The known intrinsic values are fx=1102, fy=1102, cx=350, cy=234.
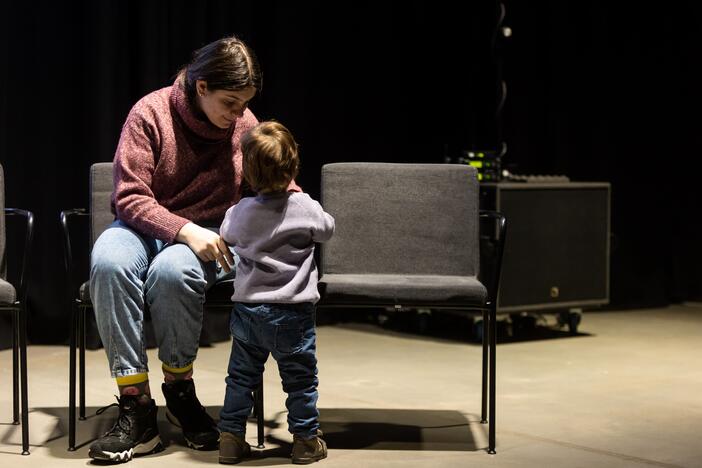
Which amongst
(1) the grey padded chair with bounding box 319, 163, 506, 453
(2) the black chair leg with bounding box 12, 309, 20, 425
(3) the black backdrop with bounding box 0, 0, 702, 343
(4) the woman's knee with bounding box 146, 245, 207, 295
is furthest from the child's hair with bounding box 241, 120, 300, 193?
(3) the black backdrop with bounding box 0, 0, 702, 343

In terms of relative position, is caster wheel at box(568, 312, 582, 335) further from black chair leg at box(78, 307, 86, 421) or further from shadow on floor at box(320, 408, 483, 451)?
black chair leg at box(78, 307, 86, 421)

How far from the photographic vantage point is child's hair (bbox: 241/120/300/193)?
2.54 meters

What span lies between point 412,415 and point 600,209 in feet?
6.67

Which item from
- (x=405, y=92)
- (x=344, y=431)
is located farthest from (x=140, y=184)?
(x=405, y=92)

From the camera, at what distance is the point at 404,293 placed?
9.14 ft

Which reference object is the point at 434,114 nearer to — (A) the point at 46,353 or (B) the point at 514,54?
(B) the point at 514,54

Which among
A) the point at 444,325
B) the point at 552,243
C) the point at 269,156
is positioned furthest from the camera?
the point at 444,325

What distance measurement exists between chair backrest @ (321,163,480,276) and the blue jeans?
486 millimetres

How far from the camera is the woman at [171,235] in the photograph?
2615mm

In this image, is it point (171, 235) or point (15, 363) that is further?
point (15, 363)

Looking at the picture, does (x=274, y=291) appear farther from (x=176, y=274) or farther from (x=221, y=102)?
(x=221, y=102)

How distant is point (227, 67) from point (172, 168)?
299 mm

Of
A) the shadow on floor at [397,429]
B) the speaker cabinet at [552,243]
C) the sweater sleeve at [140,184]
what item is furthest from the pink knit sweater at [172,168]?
the speaker cabinet at [552,243]

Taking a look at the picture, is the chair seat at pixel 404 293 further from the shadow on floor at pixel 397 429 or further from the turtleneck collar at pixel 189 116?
the turtleneck collar at pixel 189 116
